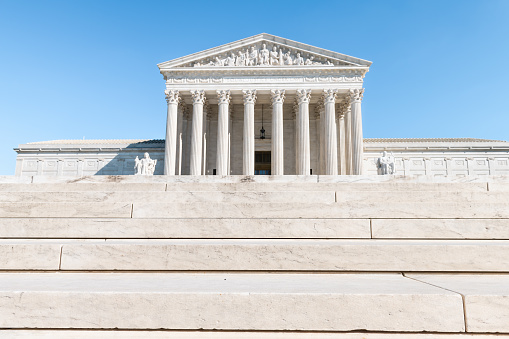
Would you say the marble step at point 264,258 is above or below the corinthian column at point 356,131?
below

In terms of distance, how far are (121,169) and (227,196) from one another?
3809cm

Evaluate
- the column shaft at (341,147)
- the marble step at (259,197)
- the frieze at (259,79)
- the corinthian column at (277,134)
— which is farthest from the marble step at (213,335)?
the frieze at (259,79)

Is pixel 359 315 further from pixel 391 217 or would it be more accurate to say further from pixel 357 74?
pixel 357 74

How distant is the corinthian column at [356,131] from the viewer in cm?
3062

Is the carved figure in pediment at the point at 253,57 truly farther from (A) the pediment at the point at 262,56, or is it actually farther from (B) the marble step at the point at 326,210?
(B) the marble step at the point at 326,210

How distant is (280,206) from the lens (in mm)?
7844

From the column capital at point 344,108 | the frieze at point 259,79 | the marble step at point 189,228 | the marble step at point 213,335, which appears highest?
the frieze at point 259,79

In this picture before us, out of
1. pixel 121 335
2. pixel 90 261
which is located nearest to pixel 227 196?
pixel 90 261

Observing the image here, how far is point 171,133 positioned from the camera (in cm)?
3188

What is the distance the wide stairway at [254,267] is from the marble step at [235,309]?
0.5 inches

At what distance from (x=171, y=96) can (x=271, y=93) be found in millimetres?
10126

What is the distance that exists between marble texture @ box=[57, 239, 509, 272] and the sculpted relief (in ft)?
97.3

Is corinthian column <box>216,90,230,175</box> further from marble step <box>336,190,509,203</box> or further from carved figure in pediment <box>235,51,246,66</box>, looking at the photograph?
marble step <box>336,190,509,203</box>

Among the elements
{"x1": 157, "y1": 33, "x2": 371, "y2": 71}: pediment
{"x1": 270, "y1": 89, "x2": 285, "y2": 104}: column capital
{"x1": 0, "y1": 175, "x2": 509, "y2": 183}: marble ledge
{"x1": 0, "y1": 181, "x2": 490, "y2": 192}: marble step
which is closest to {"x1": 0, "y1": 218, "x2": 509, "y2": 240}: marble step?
{"x1": 0, "y1": 181, "x2": 490, "y2": 192}: marble step
